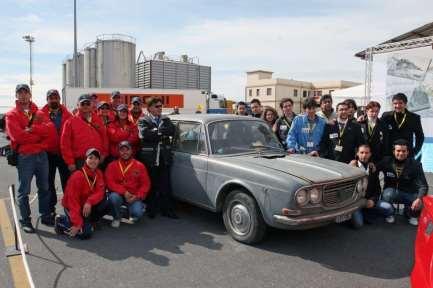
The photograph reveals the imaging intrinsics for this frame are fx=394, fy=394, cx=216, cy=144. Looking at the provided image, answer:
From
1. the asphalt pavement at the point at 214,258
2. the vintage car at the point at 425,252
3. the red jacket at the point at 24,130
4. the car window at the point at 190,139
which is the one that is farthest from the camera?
the car window at the point at 190,139

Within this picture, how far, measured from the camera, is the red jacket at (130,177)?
561 cm

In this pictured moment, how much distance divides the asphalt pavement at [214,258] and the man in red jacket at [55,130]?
2.46 ft

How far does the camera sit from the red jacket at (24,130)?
4.87m

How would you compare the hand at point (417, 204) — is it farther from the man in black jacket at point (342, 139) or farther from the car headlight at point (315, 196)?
the car headlight at point (315, 196)

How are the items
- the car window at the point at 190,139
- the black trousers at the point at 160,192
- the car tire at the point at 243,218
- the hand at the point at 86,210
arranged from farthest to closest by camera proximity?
the black trousers at the point at 160,192, the car window at the point at 190,139, the hand at the point at 86,210, the car tire at the point at 243,218

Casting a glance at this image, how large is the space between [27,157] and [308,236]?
3733 mm

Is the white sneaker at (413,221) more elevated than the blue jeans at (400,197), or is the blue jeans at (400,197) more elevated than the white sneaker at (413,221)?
the blue jeans at (400,197)

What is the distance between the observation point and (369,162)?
5.96 meters

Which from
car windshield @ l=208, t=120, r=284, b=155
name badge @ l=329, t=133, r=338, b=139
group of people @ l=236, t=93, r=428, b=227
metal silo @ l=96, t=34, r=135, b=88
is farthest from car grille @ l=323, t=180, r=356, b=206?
metal silo @ l=96, t=34, r=135, b=88

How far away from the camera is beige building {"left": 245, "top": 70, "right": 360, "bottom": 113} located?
75.5 m

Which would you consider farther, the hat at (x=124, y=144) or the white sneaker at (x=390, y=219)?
the white sneaker at (x=390, y=219)

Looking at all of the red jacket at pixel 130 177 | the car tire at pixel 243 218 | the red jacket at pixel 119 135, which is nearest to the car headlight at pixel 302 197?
the car tire at pixel 243 218

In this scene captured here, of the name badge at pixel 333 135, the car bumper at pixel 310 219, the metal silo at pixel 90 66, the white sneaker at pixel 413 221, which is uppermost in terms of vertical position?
the metal silo at pixel 90 66

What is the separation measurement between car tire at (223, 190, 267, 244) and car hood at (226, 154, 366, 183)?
425mm
